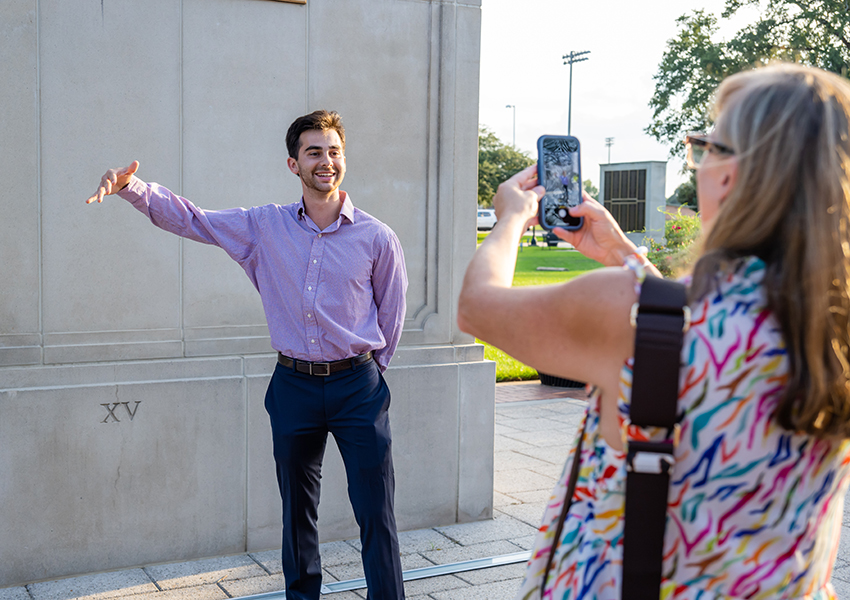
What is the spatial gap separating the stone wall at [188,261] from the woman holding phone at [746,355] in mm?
3502

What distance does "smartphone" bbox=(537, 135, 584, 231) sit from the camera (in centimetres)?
193

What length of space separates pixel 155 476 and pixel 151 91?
2.14 meters

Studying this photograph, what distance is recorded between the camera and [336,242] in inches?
151

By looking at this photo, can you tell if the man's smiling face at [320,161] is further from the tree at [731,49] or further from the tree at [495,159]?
Result: the tree at [495,159]

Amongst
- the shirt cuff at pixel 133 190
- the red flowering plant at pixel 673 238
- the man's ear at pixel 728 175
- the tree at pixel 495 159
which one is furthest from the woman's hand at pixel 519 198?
the tree at pixel 495 159

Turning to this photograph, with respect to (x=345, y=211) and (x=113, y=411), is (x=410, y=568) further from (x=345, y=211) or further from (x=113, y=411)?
(x=345, y=211)

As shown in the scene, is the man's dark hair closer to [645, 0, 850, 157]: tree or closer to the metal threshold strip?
the metal threshold strip

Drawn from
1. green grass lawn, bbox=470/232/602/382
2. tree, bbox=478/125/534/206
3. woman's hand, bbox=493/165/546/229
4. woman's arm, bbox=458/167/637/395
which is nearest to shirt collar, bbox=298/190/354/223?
woman's hand, bbox=493/165/546/229

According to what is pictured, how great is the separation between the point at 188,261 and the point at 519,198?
331cm

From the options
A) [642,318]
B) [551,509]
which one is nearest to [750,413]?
[642,318]

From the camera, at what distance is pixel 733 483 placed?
52.9 inches

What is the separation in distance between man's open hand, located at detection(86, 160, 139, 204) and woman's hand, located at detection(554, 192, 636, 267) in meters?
2.23

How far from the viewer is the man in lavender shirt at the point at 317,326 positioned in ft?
12.1

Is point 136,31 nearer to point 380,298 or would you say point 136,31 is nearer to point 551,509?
point 380,298
